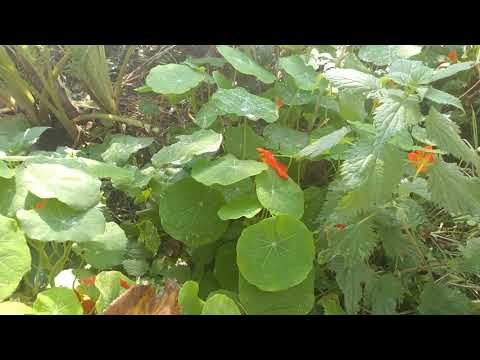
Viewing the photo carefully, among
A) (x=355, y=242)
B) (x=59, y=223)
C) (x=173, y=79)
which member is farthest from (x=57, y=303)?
(x=173, y=79)

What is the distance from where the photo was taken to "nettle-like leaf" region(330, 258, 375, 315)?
3.67ft

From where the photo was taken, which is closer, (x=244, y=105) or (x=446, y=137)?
(x=446, y=137)

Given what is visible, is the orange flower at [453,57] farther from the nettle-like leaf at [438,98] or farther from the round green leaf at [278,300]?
the round green leaf at [278,300]

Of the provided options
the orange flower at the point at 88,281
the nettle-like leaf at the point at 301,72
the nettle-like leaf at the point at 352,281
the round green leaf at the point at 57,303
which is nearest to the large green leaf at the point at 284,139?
the nettle-like leaf at the point at 301,72

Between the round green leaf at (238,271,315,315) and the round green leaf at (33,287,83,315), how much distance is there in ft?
1.38

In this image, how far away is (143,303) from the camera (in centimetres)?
76

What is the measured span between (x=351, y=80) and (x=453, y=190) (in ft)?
1.06

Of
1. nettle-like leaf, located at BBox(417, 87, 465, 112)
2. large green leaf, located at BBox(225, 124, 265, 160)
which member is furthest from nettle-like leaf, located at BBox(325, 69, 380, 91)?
large green leaf, located at BBox(225, 124, 265, 160)

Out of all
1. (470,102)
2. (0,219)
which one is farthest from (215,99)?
(470,102)

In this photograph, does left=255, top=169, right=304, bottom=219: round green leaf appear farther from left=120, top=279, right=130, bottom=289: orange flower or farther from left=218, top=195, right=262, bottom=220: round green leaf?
left=120, top=279, right=130, bottom=289: orange flower

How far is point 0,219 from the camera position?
92cm

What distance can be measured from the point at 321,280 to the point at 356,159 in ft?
1.58

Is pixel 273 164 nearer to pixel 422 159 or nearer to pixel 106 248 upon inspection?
pixel 422 159
